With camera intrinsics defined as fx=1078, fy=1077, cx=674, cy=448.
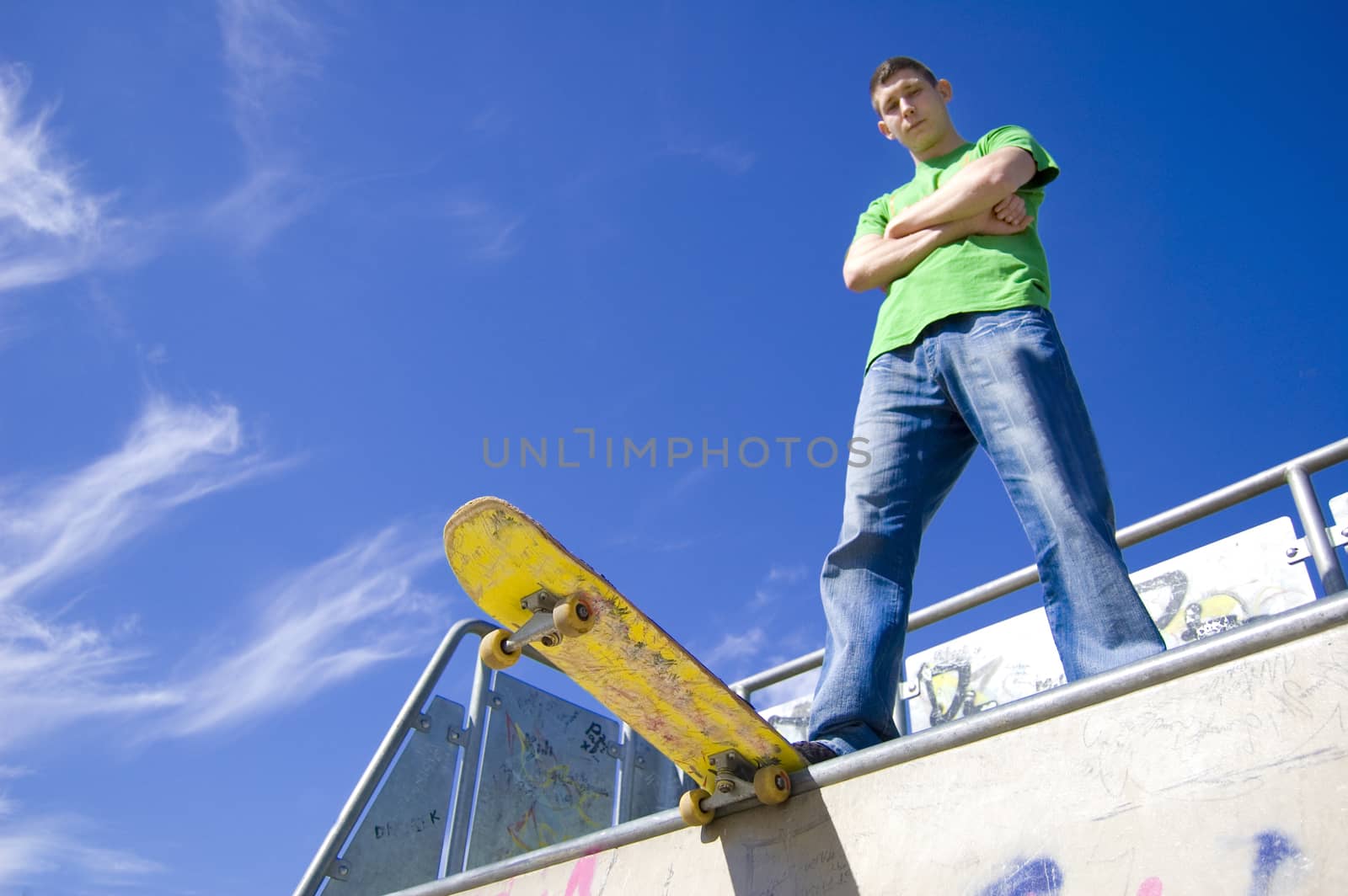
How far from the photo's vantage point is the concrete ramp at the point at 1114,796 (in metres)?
1.42

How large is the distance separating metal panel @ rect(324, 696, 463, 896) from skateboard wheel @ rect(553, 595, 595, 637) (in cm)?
197

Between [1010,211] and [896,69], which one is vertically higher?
[896,69]

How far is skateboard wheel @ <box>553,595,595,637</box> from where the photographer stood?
6.45 ft

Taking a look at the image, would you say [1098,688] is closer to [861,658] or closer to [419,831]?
[861,658]

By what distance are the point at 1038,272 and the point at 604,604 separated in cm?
155

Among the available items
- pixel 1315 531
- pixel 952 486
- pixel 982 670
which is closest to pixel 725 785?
pixel 952 486

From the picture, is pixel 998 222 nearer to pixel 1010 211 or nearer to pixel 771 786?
pixel 1010 211

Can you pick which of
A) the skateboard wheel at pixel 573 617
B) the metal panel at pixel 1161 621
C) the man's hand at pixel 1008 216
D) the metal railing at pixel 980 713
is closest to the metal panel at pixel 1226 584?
the metal panel at pixel 1161 621

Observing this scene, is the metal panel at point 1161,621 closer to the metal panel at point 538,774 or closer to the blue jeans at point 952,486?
the blue jeans at point 952,486

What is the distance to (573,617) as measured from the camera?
1.97 metres

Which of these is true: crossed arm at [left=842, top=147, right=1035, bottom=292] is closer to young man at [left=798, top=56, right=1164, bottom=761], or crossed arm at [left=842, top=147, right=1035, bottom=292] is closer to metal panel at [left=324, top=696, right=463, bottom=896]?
young man at [left=798, top=56, right=1164, bottom=761]

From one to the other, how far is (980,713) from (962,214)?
5.12 feet

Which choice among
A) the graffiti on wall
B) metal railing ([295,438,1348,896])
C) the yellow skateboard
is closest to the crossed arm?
metal railing ([295,438,1348,896])

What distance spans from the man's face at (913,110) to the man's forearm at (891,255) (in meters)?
0.43
